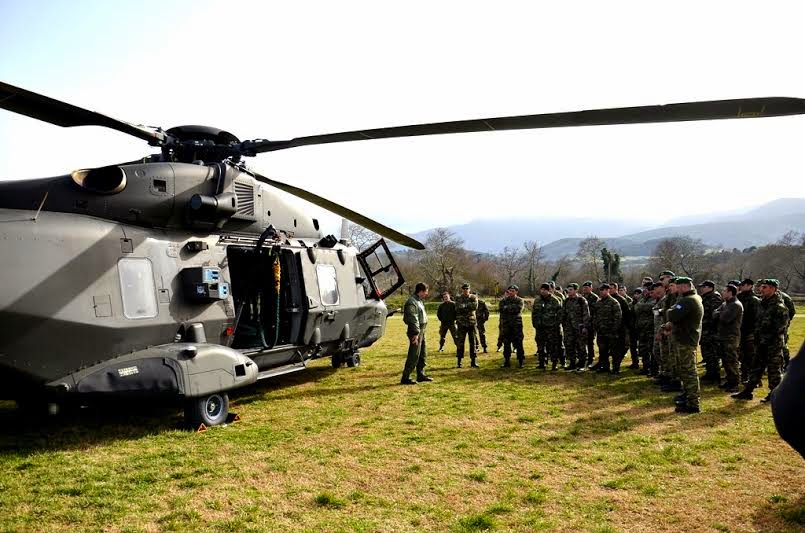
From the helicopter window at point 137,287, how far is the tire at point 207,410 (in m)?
1.21

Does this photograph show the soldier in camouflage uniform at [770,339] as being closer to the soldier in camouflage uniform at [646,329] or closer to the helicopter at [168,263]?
the soldier in camouflage uniform at [646,329]

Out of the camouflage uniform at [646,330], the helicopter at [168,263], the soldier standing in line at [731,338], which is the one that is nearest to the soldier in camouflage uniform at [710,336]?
the soldier standing in line at [731,338]

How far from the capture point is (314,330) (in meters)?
9.11

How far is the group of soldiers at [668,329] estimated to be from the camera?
25.7 ft

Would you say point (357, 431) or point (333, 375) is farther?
point (333, 375)

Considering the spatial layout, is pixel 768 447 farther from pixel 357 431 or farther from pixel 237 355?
pixel 237 355

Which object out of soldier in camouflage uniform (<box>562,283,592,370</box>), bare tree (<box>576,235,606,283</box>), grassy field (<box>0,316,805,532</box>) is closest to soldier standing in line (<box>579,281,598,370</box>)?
soldier in camouflage uniform (<box>562,283,592,370</box>)

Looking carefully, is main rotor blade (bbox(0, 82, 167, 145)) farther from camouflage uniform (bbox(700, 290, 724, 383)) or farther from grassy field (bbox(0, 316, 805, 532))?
camouflage uniform (bbox(700, 290, 724, 383))

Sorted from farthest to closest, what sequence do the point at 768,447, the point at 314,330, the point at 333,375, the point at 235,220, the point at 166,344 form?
the point at 333,375 < the point at 314,330 < the point at 235,220 < the point at 166,344 < the point at 768,447

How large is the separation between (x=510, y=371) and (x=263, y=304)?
538 cm

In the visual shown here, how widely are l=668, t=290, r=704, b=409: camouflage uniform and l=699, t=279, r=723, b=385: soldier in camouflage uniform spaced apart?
2.65m

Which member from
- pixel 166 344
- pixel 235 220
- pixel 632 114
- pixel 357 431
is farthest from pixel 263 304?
pixel 632 114

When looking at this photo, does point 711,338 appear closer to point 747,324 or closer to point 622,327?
point 747,324

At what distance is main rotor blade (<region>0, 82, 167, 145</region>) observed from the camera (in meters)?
5.07
